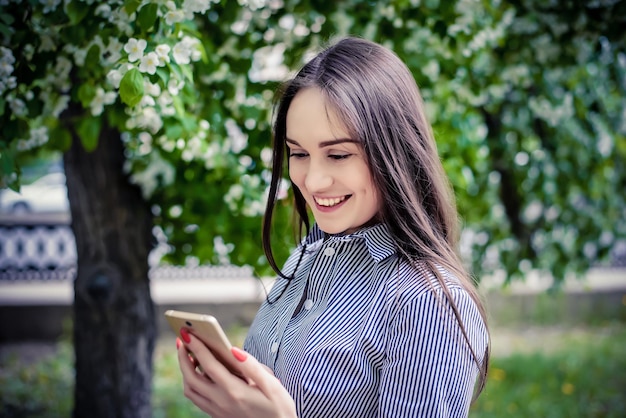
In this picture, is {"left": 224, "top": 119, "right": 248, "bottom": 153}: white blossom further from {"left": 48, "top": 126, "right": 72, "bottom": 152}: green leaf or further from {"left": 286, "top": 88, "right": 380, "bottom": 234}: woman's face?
{"left": 286, "top": 88, "right": 380, "bottom": 234}: woman's face

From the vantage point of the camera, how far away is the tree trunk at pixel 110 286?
3.08 m

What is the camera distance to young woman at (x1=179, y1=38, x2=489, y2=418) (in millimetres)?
1260

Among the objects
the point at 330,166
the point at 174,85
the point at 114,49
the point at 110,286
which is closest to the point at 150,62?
the point at 174,85

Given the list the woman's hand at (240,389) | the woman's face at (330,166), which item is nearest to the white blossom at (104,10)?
the woman's face at (330,166)

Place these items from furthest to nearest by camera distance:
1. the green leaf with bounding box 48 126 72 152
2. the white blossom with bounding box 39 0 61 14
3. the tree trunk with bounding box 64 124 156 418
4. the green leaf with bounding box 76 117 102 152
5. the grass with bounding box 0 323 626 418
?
the grass with bounding box 0 323 626 418
the tree trunk with bounding box 64 124 156 418
the green leaf with bounding box 48 126 72 152
the green leaf with bounding box 76 117 102 152
the white blossom with bounding box 39 0 61 14

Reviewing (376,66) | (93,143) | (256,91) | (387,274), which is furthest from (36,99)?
(387,274)

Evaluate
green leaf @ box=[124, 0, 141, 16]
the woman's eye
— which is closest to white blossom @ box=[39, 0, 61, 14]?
green leaf @ box=[124, 0, 141, 16]

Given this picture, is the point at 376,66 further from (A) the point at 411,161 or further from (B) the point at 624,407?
(B) the point at 624,407

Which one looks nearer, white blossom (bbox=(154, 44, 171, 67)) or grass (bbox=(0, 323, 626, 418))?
white blossom (bbox=(154, 44, 171, 67))

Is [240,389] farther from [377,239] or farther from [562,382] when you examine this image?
[562,382]

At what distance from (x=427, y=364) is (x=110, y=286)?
2149 mm

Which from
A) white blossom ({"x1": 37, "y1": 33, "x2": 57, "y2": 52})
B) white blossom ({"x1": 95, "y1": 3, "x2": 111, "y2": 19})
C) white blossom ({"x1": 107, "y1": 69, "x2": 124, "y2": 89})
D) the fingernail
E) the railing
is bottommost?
the railing

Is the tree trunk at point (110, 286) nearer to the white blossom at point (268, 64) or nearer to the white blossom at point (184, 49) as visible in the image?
the white blossom at point (268, 64)

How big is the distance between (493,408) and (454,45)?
280 centimetres
